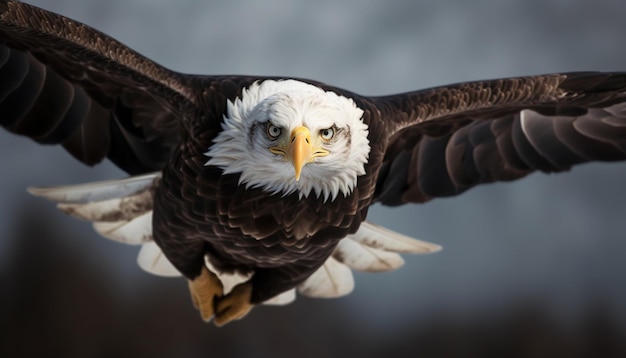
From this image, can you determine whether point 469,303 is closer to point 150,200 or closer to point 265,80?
point 150,200

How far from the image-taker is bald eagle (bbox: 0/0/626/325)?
2.73 meters

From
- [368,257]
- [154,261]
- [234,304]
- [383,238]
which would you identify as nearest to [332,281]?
[368,257]

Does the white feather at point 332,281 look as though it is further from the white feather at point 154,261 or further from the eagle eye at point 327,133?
the eagle eye at point 327,133

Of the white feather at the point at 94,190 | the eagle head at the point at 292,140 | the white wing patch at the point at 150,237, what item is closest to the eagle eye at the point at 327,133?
the eagle head at the point at 292,140

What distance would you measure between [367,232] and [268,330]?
11.7 feet

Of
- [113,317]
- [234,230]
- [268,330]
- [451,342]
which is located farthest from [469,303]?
[234,230]

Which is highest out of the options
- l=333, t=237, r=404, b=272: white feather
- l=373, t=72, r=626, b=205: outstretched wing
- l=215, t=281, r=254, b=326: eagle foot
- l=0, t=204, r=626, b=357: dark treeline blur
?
l=373, t=72, r=626, b=205: outstretched wing

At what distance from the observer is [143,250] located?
155 inches

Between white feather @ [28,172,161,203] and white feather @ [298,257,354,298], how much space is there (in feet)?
2.92

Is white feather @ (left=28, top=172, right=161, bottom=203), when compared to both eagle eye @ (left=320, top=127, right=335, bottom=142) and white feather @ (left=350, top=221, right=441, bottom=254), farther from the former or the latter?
eagle eye @ (left=320, top=127, right=335, bottom=142)

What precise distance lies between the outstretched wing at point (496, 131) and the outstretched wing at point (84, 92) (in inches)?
32.5

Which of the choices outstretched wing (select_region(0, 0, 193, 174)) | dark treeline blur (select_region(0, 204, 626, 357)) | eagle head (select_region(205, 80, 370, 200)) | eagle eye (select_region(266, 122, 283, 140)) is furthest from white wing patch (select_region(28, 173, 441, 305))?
dark treeline blur (select_region(0, 204, 626, 357))

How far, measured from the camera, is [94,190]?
362 cm

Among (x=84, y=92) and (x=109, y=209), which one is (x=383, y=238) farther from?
Result: (x=84, y=92)
